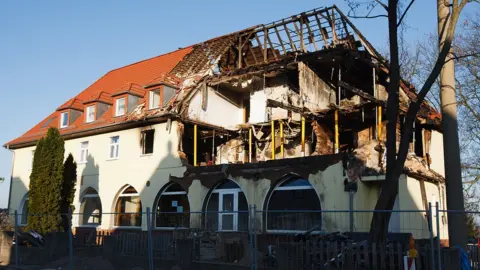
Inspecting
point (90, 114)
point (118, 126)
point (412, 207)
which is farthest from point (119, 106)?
point (412, 207)

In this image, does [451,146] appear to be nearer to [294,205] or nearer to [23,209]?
[294,205]

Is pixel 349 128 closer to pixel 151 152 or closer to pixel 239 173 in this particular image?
pixel 239 173

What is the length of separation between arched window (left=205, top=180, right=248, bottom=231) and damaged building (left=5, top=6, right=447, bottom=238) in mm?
57

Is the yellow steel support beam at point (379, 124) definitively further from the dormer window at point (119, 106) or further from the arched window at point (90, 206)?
the arched window at point (90, 206)

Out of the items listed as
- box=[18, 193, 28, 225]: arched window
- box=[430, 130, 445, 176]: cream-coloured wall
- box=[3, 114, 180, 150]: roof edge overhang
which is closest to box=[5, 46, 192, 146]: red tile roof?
box=[3, 114, 180, 150]: roof edge overhang

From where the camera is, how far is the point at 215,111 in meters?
26.8

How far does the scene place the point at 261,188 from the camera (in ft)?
68.4

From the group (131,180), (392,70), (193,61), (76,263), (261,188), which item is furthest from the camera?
(193,61)

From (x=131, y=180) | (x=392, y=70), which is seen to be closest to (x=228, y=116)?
(x=131, y=180)

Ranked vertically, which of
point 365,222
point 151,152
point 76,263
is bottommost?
point 76,263

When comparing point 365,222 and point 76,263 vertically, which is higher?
point 365,222

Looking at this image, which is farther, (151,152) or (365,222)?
(151,152)

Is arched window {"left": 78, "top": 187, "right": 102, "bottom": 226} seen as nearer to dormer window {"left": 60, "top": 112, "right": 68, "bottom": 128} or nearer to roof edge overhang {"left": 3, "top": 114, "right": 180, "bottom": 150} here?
roof edge overhang {"left": 3, "top": 114, "right": 180, "bottom": 150}

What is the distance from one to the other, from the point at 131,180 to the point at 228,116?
6.16m
